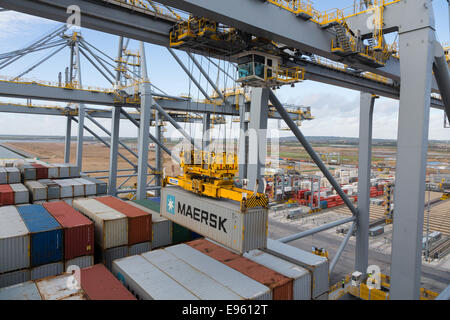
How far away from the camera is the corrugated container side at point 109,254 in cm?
1215

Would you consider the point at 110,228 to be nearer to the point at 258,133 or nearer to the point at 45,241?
the point at 45,241

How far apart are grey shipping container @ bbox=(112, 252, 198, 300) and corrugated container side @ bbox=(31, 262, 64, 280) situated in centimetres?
261

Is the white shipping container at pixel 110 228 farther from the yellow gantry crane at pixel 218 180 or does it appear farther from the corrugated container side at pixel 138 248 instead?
the yellow gantry crane at pixel 218 180

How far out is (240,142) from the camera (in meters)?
14.7

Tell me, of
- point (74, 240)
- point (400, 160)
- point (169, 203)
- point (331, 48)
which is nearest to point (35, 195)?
point (74, 240)

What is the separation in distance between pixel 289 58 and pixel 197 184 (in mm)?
7533

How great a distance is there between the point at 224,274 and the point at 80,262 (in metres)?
6.34

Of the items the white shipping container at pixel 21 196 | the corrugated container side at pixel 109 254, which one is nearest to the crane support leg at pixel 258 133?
the corrugated container side at pixel 109 254

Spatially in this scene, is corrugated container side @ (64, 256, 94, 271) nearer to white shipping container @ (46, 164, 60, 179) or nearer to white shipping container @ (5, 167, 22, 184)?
white shipping container @ (5, 167, 22, 184)

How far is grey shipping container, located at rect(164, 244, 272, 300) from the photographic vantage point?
8.45 m

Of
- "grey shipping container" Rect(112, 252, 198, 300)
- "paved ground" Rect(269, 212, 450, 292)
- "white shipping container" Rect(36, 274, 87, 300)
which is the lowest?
"paved ground" Rect(269, 212, 450, 292)

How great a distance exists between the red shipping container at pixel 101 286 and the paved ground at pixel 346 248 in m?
19.0

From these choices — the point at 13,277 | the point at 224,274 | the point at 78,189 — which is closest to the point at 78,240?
the point at 13,277

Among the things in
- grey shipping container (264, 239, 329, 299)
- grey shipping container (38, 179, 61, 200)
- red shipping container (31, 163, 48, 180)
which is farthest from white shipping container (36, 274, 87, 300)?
red shipping container (31, 163, 48, 180)
